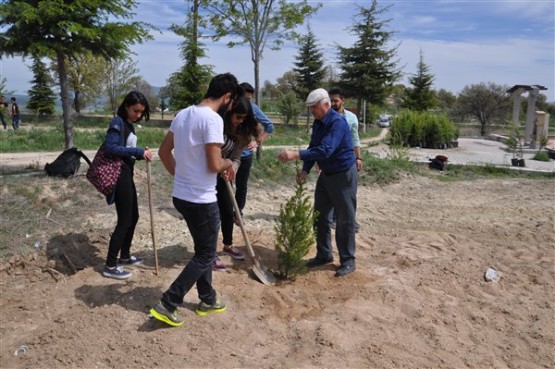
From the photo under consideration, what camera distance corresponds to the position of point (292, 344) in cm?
335

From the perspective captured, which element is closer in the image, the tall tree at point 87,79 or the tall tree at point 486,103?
the tall tree at point 87,79

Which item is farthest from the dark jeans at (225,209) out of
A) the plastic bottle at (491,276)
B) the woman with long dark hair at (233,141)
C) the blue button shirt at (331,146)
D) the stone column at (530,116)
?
the stone column at (530,116)

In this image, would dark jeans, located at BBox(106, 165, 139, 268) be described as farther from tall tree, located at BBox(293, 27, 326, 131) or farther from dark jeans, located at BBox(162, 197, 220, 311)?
tall tree, located at BBox(293, 27, 326, 131)

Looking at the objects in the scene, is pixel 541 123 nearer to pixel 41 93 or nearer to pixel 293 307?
pixel 293 307

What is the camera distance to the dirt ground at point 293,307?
3129mm

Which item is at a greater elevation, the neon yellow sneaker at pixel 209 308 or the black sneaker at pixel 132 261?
the black sneaker at pixel 132 261

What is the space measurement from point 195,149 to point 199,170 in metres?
0.15

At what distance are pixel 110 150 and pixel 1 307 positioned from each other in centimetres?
158

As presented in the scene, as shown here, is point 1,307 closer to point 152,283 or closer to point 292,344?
point 152,283

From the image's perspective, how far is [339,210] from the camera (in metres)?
4.54

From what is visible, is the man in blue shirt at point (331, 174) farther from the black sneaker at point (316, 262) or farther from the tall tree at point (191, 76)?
the tall tree at point (191, 76)

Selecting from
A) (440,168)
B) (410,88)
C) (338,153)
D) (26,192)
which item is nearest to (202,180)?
(338,153)

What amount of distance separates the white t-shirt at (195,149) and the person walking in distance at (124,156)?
0.94 metres

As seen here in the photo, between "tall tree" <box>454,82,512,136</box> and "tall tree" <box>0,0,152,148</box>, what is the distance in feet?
109
